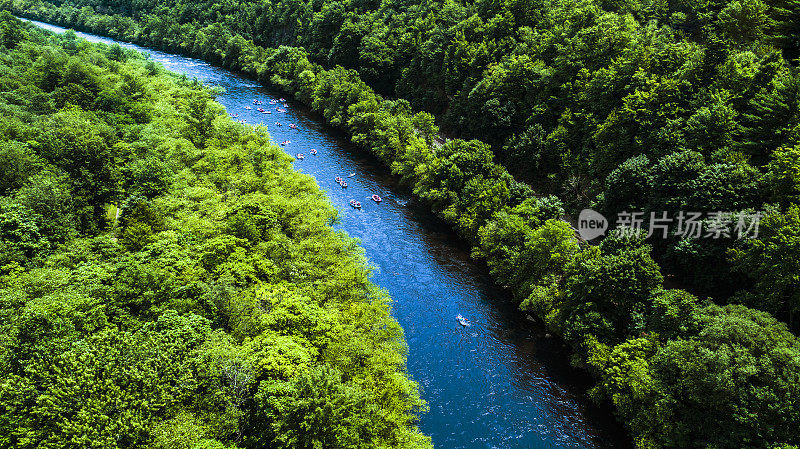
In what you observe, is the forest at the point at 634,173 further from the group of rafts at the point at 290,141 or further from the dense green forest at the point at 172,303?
the dense green forest at the point at 172,303

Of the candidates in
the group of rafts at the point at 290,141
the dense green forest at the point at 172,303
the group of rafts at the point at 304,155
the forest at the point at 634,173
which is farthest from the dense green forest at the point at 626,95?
the dense green forest at the point at 172,303

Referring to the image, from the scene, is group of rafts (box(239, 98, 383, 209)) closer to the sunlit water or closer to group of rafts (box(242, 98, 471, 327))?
group of rafts (box(242, 98, 471, 327))

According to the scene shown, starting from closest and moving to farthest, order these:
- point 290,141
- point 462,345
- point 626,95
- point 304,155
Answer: point 462,345
point 626,95
point 304,155
point 290,141

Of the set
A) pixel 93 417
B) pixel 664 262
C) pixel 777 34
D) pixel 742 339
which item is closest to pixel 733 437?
pixel 742 339

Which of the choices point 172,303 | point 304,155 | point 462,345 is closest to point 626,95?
point 462,345

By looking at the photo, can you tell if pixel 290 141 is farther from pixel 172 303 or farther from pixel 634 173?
pixel 634 173

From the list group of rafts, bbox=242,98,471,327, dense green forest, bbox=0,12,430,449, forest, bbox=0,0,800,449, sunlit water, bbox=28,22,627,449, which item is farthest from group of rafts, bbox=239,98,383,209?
dense green forest, bbox=0,12,430,449
